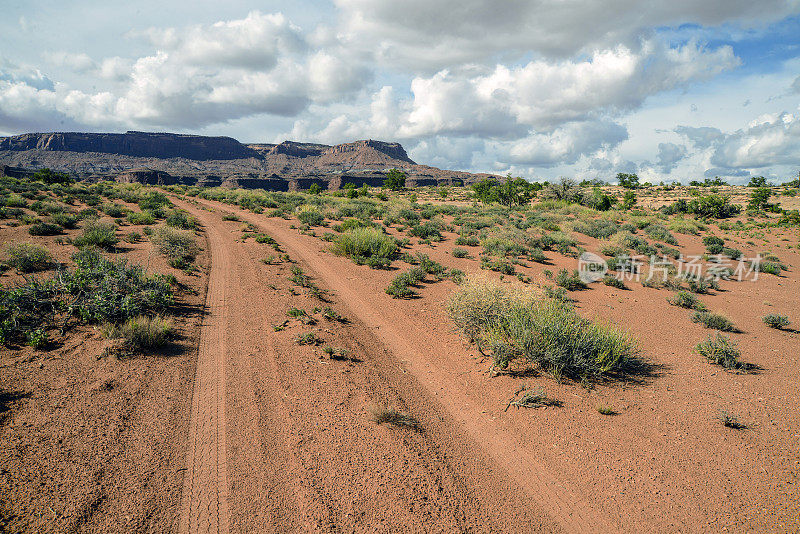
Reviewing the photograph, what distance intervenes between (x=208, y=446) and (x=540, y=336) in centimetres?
596

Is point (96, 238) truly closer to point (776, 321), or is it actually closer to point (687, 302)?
point (687, 302)

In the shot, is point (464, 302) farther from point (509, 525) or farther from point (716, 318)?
point (716, 318)

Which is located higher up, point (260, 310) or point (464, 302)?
point (464, 302)

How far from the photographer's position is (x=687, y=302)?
11594 mm

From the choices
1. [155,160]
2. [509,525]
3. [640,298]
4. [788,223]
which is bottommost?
[509,525]

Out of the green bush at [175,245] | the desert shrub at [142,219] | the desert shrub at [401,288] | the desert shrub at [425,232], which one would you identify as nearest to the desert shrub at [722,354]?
the desert shrub at [401,288]

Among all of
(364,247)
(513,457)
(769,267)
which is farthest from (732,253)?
(513,457)

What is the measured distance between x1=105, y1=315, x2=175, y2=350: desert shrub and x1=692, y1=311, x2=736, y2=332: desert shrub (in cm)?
1404

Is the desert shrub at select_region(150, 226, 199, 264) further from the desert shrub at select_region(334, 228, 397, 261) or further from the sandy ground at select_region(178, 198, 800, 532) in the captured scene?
the sandy ground at select_region(178, 198, 800, 532)

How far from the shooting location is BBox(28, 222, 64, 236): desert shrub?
12988 mm

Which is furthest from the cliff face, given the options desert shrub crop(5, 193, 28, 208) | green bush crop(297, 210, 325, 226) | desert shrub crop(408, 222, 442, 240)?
desert shrub crop(408, 222, 442, 240)

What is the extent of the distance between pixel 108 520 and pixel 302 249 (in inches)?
530

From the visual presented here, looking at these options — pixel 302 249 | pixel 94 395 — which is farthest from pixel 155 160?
pixel 94 395

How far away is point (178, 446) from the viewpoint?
4492 mm
